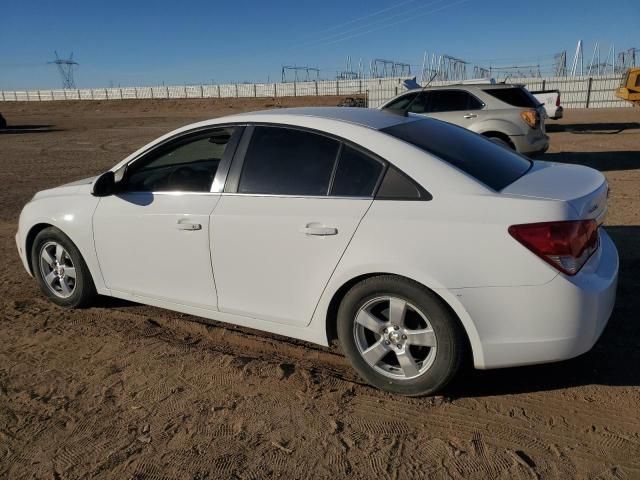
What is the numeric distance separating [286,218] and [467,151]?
1232mm

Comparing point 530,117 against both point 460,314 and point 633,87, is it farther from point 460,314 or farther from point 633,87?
point 633,87

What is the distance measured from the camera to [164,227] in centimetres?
→ 396

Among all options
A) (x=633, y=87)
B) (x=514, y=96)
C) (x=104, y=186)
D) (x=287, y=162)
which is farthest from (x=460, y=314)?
(x=633, y=87)

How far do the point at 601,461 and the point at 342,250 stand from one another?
5.43ft

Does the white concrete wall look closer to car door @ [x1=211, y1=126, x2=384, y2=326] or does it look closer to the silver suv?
the silver suv

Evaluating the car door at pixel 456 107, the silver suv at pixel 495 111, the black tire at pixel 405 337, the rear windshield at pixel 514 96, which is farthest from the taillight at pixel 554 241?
the rear windshield at pixel 514 96

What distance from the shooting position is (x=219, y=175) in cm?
383

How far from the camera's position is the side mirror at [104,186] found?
4.25 m

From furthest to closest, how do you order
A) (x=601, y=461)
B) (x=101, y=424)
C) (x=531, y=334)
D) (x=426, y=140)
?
(x=426, y=140) → (x=101, y=424) → (x=531, y=334) → (x=601, y=461)

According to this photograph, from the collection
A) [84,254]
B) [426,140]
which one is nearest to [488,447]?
[426,140]

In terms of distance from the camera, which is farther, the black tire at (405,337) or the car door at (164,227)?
the car door at (164,227)

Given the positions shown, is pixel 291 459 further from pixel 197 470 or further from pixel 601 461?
pixel 601 461

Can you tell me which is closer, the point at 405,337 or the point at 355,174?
the point at 405,337

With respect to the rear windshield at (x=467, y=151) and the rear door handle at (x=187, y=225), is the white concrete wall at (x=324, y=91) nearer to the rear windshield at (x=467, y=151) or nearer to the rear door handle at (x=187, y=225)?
the rear windshield at (x=467, y=151)
